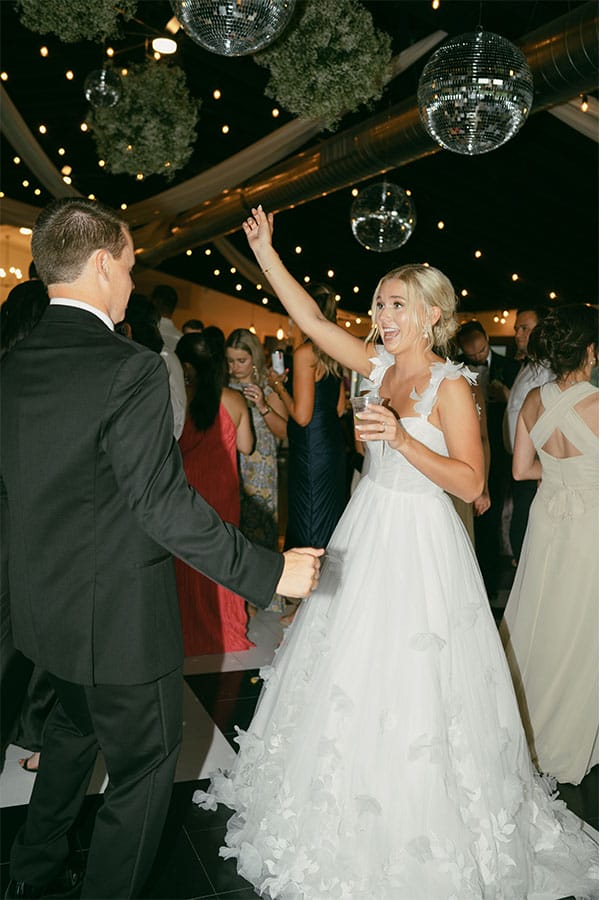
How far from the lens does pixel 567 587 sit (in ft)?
9.41

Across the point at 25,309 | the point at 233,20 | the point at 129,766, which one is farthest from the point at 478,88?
the point at 129,766

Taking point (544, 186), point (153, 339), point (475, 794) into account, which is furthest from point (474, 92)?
point (544, 186)

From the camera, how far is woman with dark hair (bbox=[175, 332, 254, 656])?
3918 mm

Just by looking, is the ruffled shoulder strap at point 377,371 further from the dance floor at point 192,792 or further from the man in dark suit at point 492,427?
the man in dark suit at point 492,427

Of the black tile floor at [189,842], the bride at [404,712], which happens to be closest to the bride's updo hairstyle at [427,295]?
the bride at [404,712]

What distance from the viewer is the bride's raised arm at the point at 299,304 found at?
7.79ft

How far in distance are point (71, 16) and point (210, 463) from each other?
2096mm

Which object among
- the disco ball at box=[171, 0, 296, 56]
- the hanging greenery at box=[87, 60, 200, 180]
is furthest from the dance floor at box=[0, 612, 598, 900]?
the hanging greenery at box=[87, 60, 200, 180]

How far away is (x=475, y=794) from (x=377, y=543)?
70 cm

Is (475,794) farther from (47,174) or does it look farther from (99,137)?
(47,174)

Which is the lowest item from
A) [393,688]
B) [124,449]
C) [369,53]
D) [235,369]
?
[393,688]

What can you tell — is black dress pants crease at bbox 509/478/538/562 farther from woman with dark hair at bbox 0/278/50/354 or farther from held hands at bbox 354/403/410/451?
woman with dark hair at bbox 0/278/50/354

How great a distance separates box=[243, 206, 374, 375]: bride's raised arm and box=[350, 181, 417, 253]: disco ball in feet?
8.90

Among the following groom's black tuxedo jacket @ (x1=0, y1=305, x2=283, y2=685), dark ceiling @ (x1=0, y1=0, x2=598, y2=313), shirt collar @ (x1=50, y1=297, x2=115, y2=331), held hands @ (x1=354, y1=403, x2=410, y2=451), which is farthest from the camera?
dark ceiling @ (x1=0, y1=0, x2=598, y2=313)
